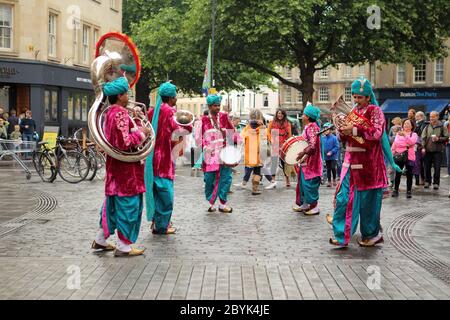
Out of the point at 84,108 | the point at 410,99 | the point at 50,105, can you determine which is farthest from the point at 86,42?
the point at 410,99

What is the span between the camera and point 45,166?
1778cm

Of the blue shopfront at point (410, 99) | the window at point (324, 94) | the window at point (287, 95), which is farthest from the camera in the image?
the window at point (287, 95)

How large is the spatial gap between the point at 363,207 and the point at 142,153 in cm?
275

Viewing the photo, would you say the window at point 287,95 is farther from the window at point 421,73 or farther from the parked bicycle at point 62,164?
the parked bicycle at point 62,164

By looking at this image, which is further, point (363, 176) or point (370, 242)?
point (370, 242)

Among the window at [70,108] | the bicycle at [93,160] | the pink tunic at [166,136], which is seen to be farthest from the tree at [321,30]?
the pink tunic at [166,136]

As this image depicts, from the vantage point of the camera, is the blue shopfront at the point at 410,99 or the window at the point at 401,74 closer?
the blue shopfront at the point at 410,99

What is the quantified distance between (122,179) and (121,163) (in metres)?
0.19

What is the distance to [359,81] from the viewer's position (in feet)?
28.8

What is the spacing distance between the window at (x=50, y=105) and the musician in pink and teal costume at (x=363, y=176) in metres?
24.5

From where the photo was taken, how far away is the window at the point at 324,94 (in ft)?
249

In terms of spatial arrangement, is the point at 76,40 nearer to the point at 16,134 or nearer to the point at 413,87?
the point at 16,134
